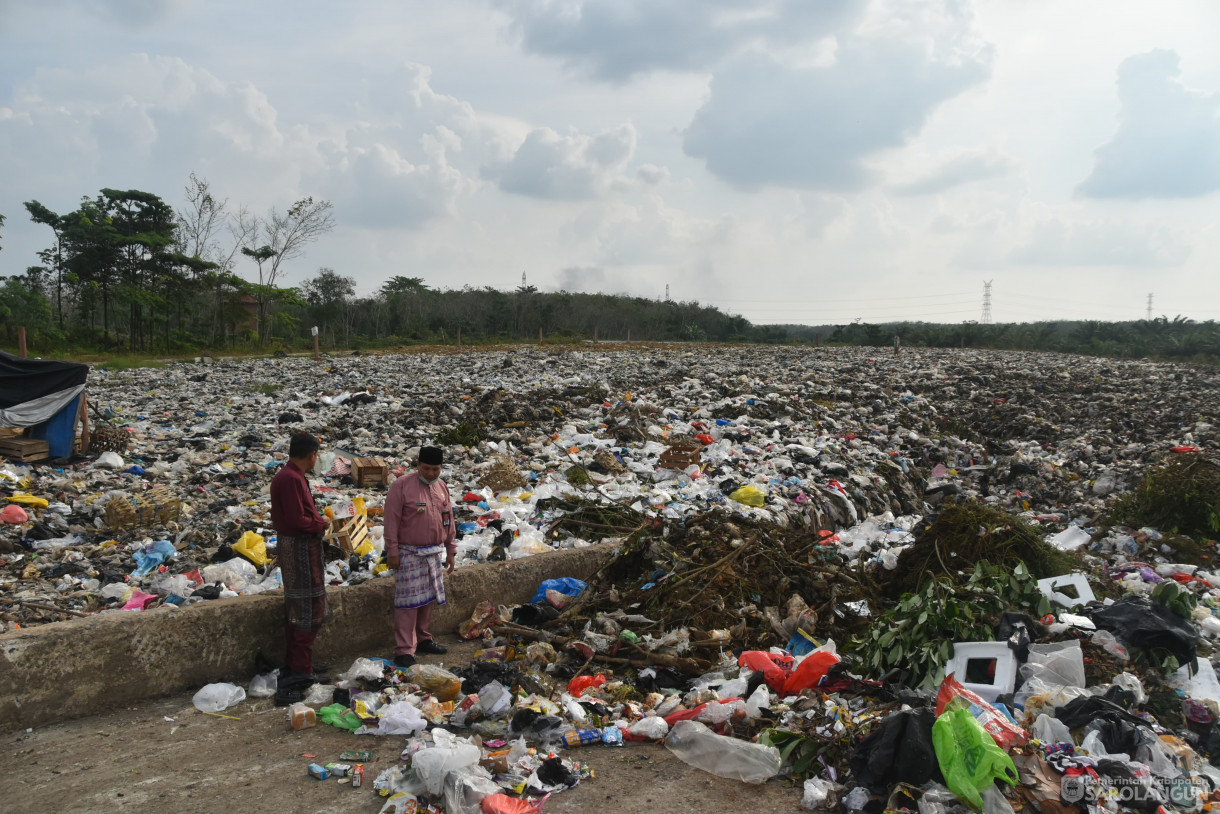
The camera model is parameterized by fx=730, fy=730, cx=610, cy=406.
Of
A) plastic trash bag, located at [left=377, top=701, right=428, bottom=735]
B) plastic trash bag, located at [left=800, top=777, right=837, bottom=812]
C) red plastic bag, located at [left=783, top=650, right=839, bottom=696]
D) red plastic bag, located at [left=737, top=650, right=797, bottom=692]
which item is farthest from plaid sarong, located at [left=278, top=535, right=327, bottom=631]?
plastic trash bag, located at [left=800, top=777, right=837, bottom=812]

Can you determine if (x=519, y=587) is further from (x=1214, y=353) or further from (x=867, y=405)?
(x=1214, y=353)

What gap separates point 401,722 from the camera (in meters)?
3.10

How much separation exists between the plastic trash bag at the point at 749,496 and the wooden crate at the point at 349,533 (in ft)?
11.0

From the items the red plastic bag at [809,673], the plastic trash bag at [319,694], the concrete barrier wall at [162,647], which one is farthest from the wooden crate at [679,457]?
the plastic trash bag at [319,694]

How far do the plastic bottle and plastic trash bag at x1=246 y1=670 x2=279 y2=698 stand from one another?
198cm

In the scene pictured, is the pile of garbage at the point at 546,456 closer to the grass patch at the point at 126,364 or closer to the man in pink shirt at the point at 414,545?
the man in pink shirt at the point at 414,545

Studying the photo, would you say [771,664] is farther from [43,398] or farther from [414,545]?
[43,398]

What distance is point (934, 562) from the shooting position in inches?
173

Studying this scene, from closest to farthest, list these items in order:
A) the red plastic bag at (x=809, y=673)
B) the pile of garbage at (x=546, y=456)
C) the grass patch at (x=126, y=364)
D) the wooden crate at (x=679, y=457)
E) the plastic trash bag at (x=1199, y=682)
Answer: the plastic trash bag at (x=1199, y=682) → the red plastic bag at (x=809, y=673) → the pile of garbage at (x=546, y=456) → the wooden crate at (x=679, y=457) → the grass patch at (x=126, y=364)

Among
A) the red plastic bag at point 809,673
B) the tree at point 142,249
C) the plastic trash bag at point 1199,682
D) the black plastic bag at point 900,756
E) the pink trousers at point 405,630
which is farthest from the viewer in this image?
the tree at point 142,249

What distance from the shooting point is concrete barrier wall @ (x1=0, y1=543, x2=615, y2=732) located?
10.2ft

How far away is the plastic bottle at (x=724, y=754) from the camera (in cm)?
271

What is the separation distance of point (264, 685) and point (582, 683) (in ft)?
5.08

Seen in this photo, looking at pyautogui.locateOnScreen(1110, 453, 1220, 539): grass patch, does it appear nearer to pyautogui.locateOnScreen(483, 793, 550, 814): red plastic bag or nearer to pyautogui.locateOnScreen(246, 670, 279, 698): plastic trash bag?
pyautogui.locateOnScreen(483, 793, 550, 814): red plastic bag
